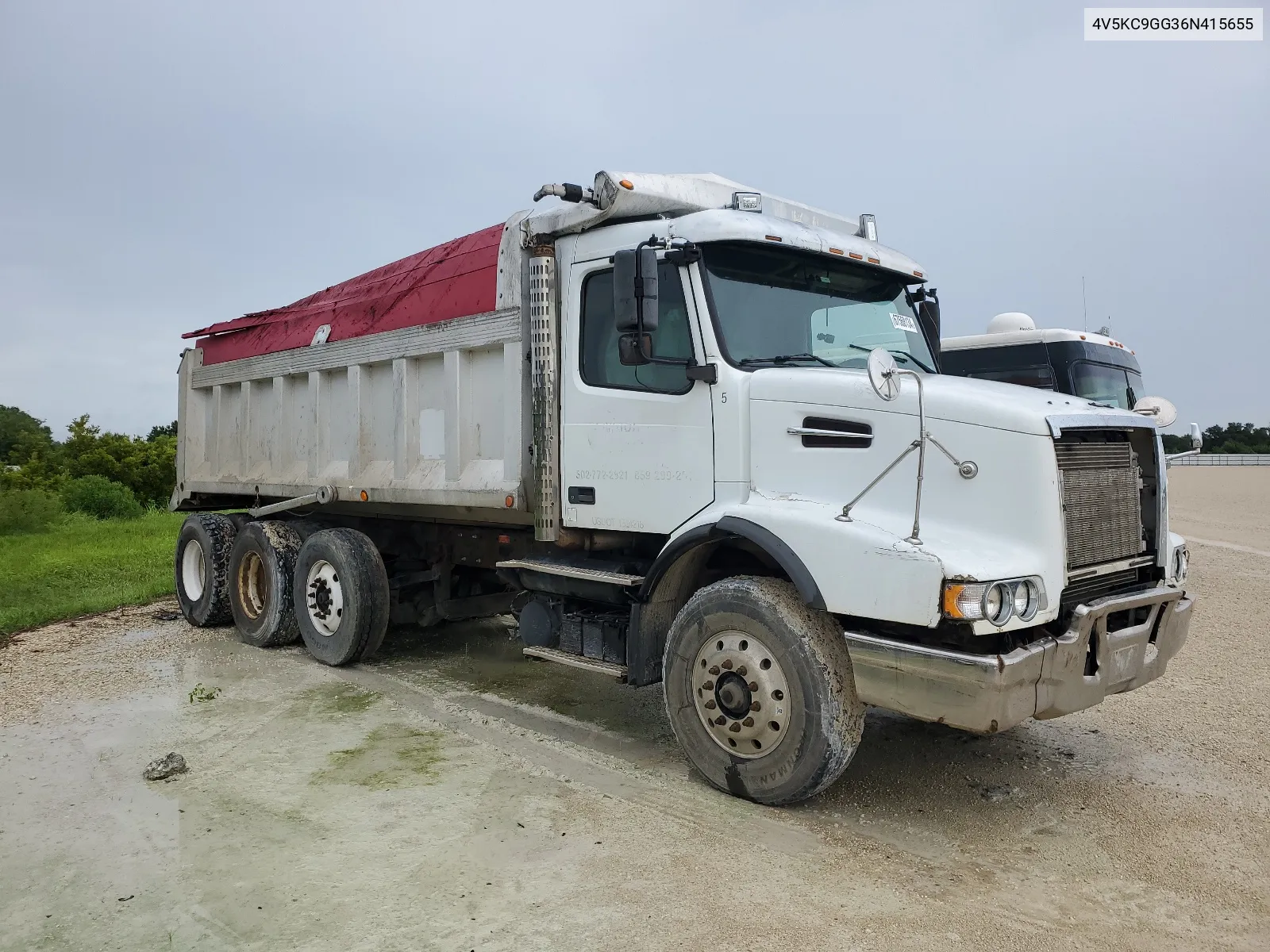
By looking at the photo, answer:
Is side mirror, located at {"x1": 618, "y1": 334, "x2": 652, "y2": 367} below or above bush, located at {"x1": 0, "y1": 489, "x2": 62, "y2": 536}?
above

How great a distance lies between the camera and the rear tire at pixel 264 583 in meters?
8.33

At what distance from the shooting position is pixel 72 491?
27.9 m

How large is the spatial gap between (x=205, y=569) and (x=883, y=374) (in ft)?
25.0

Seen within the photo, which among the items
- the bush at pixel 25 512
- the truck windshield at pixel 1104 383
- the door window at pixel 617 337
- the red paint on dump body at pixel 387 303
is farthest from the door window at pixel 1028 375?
the bush at pixel 25 512

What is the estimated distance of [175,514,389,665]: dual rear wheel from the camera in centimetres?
764

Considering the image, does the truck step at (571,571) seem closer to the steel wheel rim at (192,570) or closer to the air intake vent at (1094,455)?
the air intake vent at (1094,455)

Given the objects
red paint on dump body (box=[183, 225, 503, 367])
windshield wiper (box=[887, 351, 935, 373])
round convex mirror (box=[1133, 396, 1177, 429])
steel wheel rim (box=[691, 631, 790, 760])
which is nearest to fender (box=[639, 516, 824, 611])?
steel wheel rim (box=[691, 631, 790, 760])

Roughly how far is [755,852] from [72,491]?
29039 mm

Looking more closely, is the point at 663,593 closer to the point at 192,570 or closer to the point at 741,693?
the point at 741,693

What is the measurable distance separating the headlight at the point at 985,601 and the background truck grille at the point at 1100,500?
1.54 ft

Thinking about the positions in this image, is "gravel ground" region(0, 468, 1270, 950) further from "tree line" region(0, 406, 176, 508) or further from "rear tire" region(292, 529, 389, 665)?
"tree line" region(0, 406, 176, 508)

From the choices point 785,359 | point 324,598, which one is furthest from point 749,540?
point 324,598

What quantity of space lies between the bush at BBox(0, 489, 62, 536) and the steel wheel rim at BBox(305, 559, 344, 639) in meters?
18.4

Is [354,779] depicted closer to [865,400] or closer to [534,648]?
[534,648]
